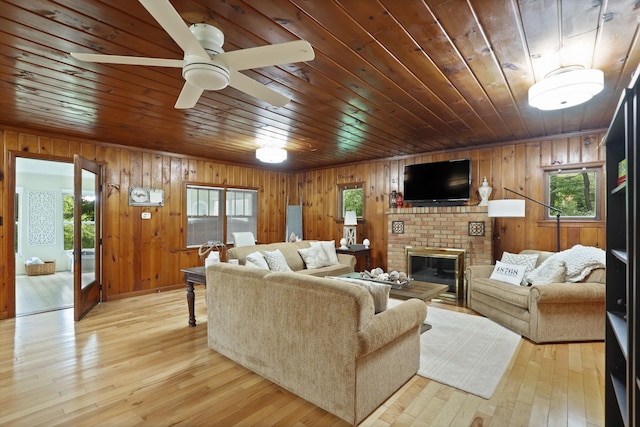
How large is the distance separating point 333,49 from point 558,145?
3.77 metres

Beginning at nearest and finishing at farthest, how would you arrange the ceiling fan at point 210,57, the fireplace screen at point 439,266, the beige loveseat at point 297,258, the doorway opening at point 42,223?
the ceiling fan at point 210,57
the beige loveseat at point 297,258
the fireplace screen at point 439,266
the doorway opening at point 42,223

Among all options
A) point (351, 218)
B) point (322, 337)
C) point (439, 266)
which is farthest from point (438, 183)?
point (322, 337)

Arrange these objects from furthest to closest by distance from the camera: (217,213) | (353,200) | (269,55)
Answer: (353,200)
(217,213)
(269,55)

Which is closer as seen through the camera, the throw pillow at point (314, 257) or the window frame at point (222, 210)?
Result: the throw pillow at point (314, 257)

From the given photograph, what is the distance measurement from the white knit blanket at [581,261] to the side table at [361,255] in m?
2.91

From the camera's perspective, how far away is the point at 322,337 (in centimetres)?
200

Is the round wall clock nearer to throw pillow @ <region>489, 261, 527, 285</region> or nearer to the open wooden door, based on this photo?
the open wooden door

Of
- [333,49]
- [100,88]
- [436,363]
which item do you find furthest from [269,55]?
[436,363]

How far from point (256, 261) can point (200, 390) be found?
1.88 meters

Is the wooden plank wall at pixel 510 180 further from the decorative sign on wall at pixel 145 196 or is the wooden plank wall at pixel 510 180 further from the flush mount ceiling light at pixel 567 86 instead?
the decorative sign on wall at pixel 145 196

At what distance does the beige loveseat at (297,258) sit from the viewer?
442 cm

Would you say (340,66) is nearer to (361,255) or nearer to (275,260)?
(275,260)

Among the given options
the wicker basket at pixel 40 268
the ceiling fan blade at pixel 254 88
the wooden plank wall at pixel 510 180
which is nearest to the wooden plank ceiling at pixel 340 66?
the ceiling fan blade at pixel 254 88

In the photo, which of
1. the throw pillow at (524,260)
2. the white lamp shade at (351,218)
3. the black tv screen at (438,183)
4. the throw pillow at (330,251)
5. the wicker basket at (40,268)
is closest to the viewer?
the throw pillow at (524,260)
